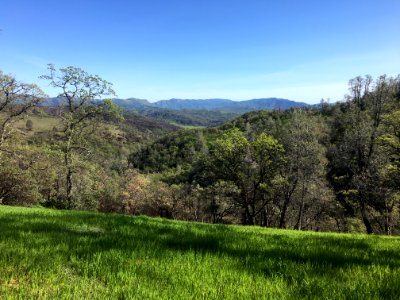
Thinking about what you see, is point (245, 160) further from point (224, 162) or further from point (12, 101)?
point (12, 101)

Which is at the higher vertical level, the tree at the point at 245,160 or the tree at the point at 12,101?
the tree at the point at 12,101

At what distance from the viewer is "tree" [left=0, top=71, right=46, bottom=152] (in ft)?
131

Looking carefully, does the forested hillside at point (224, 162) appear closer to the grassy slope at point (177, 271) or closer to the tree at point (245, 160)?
the tree at point (245, 160)

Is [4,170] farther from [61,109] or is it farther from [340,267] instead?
[340,267]

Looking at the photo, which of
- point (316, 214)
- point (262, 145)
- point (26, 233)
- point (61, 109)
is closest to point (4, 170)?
point (61, 109)

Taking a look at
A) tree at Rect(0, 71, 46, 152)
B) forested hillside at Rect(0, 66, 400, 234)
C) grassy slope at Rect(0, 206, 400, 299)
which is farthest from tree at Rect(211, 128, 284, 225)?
grassy slope at Rect(0, 206, 400, 299)

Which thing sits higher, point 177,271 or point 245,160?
point 177,271

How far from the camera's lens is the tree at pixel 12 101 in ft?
131

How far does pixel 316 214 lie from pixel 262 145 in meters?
29.5

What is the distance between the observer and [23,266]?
488cm

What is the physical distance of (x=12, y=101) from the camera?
4147 cm

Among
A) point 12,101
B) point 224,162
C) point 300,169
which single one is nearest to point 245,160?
point 224,162

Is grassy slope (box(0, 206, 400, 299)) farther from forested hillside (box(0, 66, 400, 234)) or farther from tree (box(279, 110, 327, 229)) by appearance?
tree (box(279, 110, 327, 229))

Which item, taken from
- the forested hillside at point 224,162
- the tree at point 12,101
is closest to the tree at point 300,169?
the forested hillside at point 224,162
